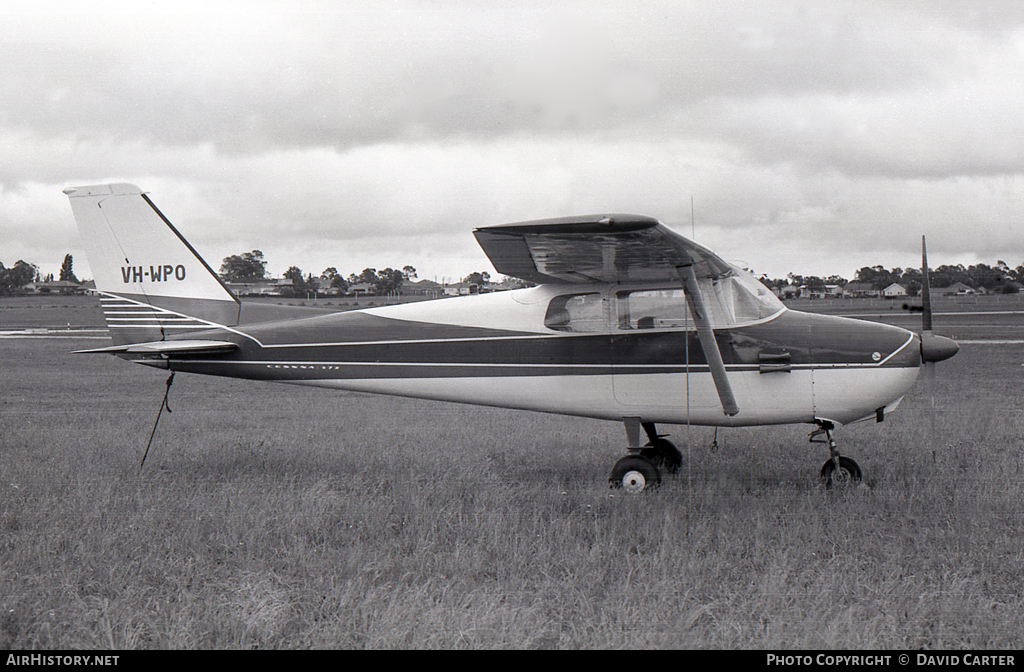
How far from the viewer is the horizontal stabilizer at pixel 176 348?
8.05 metres

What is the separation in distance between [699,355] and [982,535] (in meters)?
2.80

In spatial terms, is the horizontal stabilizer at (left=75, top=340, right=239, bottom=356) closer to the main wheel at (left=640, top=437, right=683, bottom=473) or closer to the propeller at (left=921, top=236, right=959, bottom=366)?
the main wheel at (left=640, top=437, right=683, bottom=473)

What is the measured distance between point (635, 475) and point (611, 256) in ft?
7.38

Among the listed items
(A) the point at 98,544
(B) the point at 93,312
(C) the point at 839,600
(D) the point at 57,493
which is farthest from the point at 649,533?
(B) the point at 93,312

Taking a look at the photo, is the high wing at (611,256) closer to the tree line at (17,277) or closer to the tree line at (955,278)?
the tree line at (955,278)

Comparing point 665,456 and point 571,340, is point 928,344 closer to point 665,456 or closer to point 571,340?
point 665,456

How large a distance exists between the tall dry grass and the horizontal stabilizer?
4.33 feet

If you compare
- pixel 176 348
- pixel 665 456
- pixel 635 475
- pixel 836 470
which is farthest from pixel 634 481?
pixel 176 348

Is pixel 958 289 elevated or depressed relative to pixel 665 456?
elevated

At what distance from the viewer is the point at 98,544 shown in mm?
5469

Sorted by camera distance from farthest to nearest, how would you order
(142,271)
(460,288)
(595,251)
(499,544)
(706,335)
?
(460,288) < (142,271) < (706,335) < (595,251) < (499,544)

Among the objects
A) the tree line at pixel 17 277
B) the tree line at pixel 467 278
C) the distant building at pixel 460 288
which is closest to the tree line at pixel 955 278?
the tree line at pixel 467 278

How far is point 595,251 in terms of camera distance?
6.56 m

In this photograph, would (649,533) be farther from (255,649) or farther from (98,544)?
(98,544)
